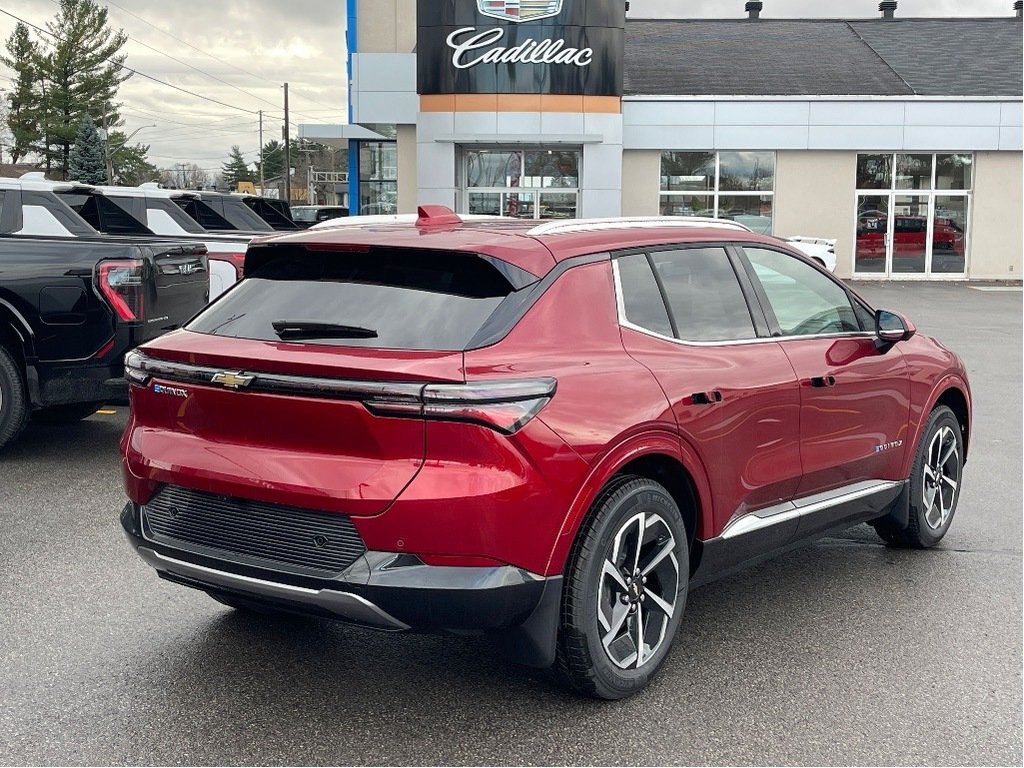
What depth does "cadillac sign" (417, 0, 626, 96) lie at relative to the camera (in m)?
27.4

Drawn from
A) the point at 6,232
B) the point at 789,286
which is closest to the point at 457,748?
the point at 789,286

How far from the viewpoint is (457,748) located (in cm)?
363

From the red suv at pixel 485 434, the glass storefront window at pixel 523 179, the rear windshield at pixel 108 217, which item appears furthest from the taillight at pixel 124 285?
the glass storefront window at pixel 523 179

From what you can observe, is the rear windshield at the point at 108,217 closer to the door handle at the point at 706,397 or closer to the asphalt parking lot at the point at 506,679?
the asphalt parking lot at the point at 506,679

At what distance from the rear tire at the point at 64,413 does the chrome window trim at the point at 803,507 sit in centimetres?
632

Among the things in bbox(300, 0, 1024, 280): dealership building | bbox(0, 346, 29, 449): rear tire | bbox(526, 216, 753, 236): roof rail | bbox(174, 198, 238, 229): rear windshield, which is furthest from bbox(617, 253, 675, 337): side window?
bbox(300, 0, 1024, 280): dealership building

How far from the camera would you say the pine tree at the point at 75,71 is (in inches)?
2712

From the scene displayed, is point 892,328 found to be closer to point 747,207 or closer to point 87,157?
point 747,207

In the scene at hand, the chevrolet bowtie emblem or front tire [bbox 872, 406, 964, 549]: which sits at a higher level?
the chevrolet bowtie emblem

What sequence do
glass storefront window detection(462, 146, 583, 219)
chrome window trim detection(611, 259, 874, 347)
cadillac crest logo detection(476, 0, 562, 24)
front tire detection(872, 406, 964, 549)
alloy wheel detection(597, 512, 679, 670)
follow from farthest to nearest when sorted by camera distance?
glass storefront window detection(462, 146, 583, 219), cadillac crest logo detection(476, 0, 562, 24), front tire detection(872, 406, 964, 549), chrome window trim detection(611, 259, 874, 347), alloy wheel detection(597, 512, 679, 670)

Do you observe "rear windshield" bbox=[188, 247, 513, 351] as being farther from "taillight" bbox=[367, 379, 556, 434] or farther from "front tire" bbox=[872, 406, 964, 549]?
"front tire" bbox=[872, 406, 964, 549]

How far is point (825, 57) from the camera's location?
33.3 metres

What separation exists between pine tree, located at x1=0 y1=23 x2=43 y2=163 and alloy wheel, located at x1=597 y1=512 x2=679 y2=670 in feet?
239

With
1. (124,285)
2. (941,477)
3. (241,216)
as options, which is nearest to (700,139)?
(241,216)
